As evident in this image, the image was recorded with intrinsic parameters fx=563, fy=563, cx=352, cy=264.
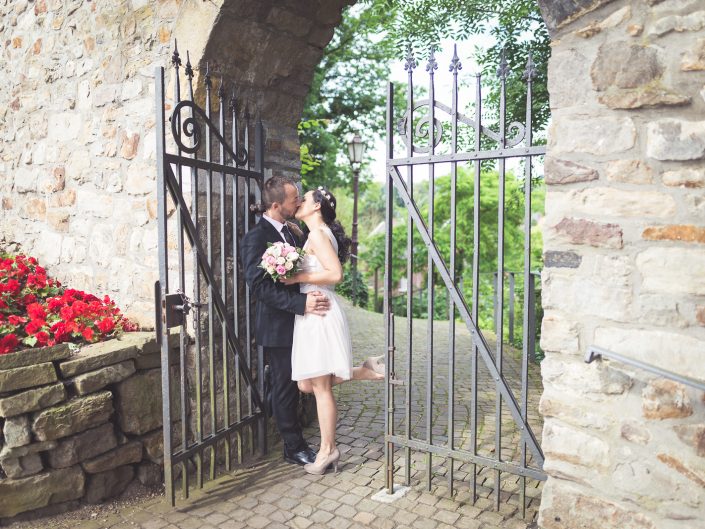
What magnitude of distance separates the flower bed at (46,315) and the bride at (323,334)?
1.21 meters

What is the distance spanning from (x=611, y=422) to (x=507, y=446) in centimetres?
178

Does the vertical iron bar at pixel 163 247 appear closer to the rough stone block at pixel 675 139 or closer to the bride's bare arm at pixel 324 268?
the bride's bare arm at pixel 324 268

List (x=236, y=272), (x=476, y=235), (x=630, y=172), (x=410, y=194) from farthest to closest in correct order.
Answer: (x=236, y=272), (x=410, y=194), (x=476, y=235), (x=630, y=172)

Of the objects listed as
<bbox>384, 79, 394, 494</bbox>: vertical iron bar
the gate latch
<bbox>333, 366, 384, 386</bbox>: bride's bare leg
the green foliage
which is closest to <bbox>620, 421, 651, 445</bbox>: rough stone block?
<bbox>384, 79, 394, 494</bbox>: vertical iron bar

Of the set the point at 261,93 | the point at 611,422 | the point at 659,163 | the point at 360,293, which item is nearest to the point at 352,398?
the point at 261,93

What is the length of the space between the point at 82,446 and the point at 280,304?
1.33 metres

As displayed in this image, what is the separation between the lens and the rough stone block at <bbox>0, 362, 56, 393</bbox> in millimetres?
2850

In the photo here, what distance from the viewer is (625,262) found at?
218 centimetres

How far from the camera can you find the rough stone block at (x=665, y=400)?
2080 millimetres

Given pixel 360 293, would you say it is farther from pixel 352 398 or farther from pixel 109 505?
pixel 109 505

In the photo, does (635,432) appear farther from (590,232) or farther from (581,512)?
(590,232)

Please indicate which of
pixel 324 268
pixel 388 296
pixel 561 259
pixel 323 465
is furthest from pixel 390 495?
pixel 561 259

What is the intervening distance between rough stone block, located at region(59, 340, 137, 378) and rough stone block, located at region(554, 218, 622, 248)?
8.01 ft

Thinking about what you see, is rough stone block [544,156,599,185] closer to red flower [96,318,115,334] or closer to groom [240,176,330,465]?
groom [240,176,330,465]
